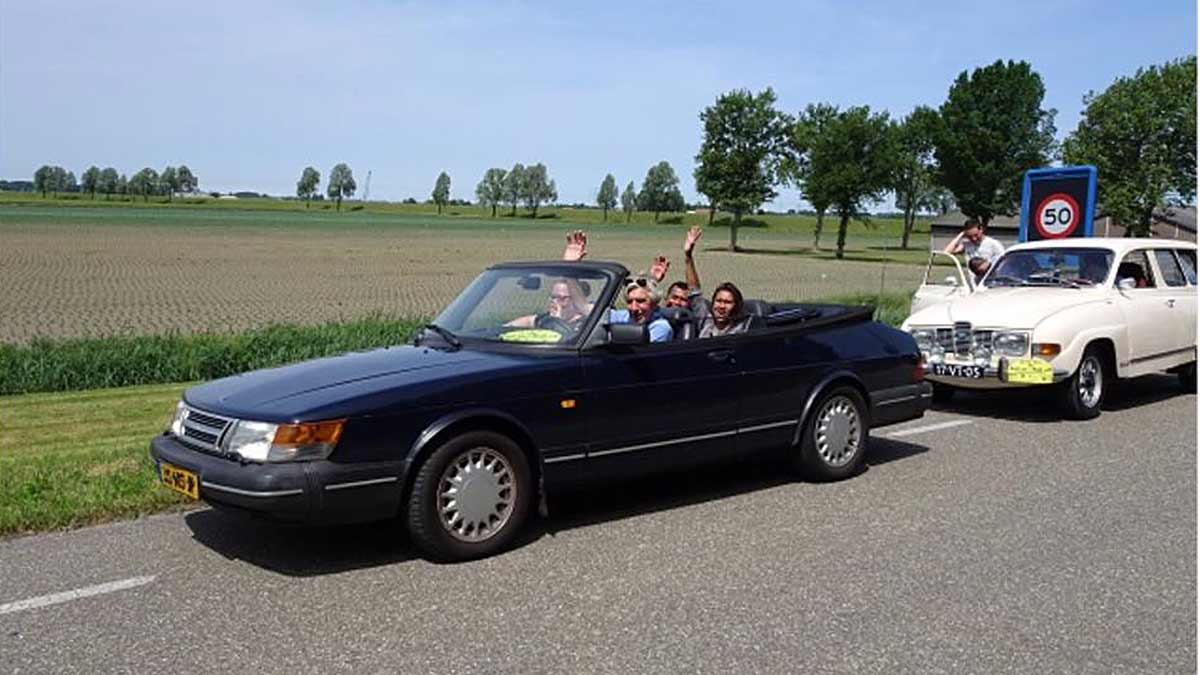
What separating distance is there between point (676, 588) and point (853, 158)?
73.4 meters

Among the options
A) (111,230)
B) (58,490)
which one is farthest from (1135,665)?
(111,230)

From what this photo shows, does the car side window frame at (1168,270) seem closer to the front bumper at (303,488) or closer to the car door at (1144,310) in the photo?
the car door at (1144,310)

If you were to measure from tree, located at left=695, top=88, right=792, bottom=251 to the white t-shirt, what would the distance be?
65.6 meters

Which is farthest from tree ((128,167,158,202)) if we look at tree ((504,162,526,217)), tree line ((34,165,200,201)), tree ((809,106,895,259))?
tree ((809,106,895,259))

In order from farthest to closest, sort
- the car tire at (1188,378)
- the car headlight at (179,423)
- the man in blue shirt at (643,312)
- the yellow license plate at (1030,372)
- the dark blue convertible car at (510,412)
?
the car tire at (1188,378) < the yellow license plate at (1030,372) < the man in blue shirt at (643,312) < the car headlight at (179,423) < the dark blue convertible car at (510,412)

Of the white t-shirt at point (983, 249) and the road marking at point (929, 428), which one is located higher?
the white t-shirt at point (983, 249)

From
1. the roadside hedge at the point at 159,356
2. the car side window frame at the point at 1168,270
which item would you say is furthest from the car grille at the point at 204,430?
the car side window frame at the point at 1168,270

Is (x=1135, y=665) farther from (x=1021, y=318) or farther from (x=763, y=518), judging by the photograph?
(x=1021, y=318)

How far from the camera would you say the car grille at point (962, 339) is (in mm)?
10344

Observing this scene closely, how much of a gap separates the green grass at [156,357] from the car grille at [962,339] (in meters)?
6.08

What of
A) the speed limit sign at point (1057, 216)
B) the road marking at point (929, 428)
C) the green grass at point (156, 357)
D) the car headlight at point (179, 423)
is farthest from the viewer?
the speed limit sign at point (1057, 216)

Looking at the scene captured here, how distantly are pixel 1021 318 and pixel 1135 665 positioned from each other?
6.36 metres

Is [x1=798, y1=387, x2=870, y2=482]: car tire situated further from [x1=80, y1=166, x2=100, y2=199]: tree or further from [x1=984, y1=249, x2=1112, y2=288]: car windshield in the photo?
[x1=80, y1=166, x2=100, y2=199]: tree

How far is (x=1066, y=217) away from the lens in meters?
17.0
